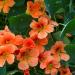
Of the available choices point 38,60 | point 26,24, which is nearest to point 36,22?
point 26,24

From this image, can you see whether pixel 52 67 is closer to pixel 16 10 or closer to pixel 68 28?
pixel 68 28

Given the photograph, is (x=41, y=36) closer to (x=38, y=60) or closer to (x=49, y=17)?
(x=38, y=60)

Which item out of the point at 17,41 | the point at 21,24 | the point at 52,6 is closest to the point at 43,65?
the point at 17,41

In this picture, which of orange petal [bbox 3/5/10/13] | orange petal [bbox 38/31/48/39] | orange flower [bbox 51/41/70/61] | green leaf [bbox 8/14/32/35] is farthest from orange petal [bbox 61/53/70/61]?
orange petal [bbox 3/5/10/13]

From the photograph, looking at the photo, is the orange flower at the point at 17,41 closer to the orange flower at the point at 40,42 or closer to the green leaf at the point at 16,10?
the orange flower at the point at 40,42

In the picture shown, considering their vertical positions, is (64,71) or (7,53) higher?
(7,53)

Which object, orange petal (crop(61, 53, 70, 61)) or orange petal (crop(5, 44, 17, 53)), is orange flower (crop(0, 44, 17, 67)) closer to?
orange petal (crop(5, 44, 17, 53))

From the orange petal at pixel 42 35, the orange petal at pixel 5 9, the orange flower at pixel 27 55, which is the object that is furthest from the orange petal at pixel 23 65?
the orange petal at pixel 5 9
